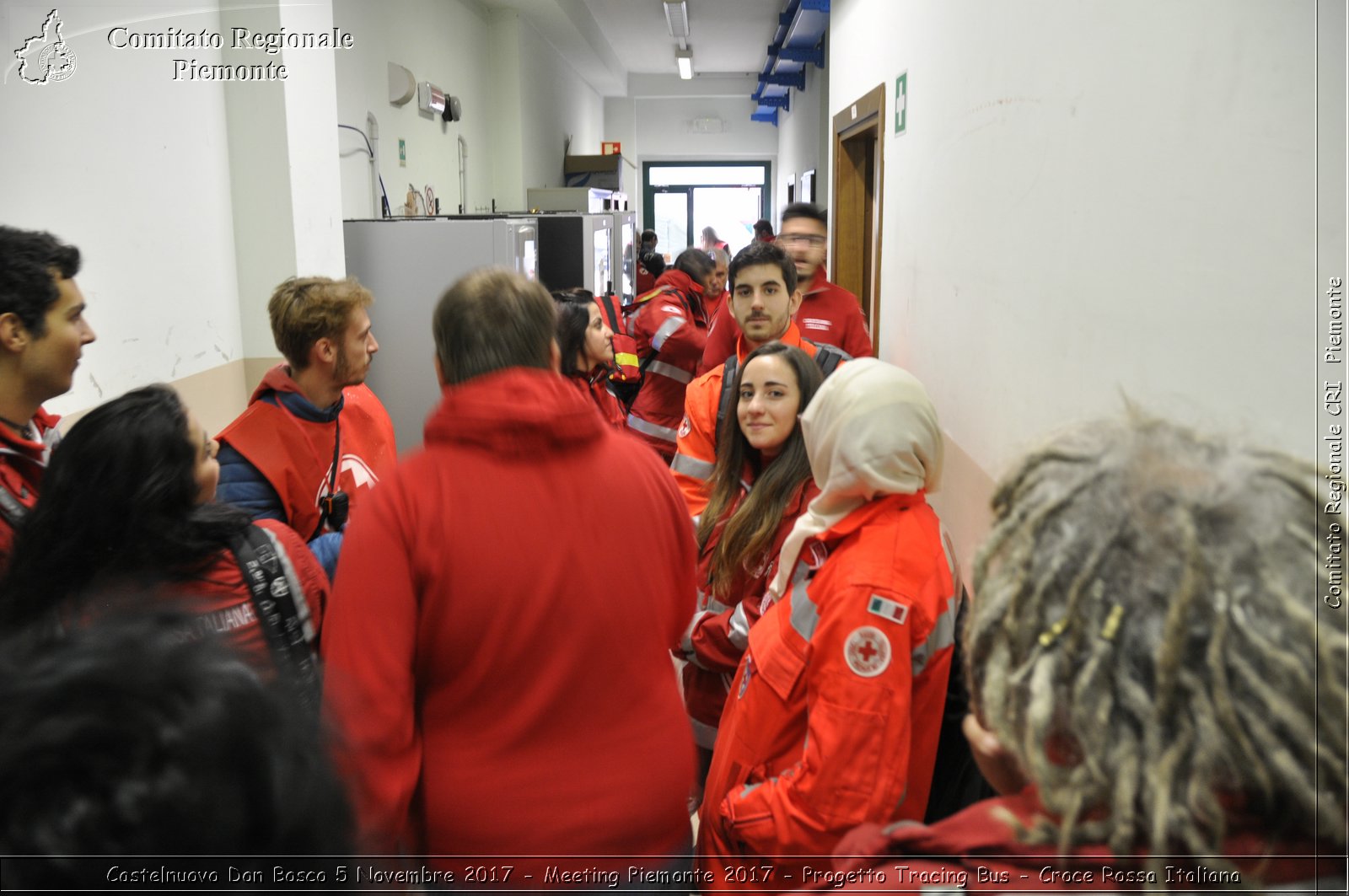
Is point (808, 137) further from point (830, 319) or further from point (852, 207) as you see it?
point (830, 319)

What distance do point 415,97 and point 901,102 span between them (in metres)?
3.67

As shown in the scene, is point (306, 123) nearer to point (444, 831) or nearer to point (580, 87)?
point (444, 831)

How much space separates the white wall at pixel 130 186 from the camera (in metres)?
2.54

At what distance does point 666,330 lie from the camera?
167 inches

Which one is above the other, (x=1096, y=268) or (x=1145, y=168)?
(x=1145, y=168)

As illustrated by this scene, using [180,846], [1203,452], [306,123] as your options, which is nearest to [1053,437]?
[1203,452]

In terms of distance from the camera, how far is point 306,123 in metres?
3.77

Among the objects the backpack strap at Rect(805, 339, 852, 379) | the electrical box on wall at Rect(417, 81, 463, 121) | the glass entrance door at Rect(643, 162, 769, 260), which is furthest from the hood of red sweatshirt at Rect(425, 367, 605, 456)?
the glass entrance door at Rect(643, 162, 769, 260)

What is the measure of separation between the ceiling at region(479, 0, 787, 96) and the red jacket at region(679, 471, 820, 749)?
726cm

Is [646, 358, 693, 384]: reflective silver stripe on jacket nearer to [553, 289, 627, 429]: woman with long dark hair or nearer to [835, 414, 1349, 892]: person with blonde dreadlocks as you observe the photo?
[553, 289, 627, 429]: woman with long dark hair

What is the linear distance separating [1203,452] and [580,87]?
44.1 ft

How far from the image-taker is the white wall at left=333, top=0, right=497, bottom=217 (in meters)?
5.26

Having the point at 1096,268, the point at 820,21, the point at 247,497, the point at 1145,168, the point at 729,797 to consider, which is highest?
the point at 820,21

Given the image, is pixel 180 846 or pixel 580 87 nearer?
pixel 180 846
